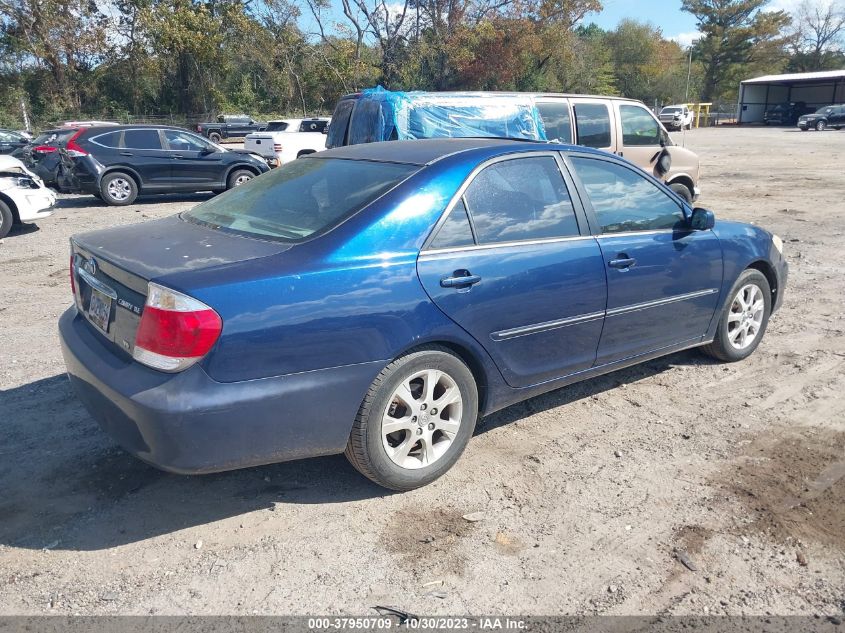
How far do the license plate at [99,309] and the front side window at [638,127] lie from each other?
846cm

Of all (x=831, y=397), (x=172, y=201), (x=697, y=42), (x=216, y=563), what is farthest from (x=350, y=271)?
(x=697, y=42)

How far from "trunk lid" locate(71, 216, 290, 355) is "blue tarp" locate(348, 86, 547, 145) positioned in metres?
5.62

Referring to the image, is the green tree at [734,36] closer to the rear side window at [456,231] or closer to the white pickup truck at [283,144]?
the white pickup truck at [283,144]

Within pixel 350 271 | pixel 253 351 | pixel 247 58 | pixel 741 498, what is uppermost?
pixel 247 58

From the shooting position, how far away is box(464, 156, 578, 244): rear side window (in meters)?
3.68

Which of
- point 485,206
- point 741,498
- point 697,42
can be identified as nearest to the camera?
point 741,498

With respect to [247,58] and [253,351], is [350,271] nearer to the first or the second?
[253,351]

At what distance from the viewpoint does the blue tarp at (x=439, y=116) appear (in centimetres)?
902

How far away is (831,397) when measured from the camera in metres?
4.62

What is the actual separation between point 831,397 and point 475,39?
138 ft

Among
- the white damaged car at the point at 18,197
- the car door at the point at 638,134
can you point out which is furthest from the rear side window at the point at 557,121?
the white damaged car at the point at 18,197

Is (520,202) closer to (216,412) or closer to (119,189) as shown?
(216,412)

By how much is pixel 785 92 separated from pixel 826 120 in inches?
653

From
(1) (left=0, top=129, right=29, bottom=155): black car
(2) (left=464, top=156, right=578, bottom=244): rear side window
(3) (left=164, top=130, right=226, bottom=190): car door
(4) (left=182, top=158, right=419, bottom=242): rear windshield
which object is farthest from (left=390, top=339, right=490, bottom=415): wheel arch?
(1) (left=0, top=129, right=29, bottom=155): black car
